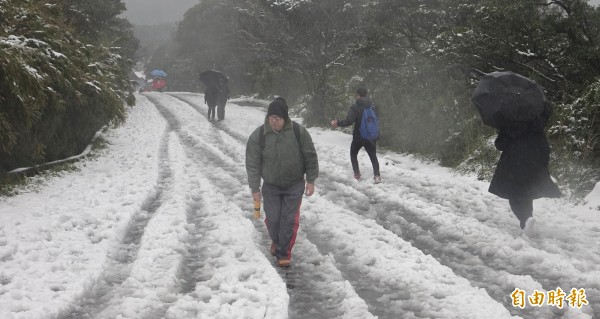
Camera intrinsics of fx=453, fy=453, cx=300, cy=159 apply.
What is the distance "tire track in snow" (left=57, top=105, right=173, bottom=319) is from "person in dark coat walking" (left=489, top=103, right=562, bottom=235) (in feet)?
14.1

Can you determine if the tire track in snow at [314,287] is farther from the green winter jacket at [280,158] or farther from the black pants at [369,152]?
the black pants at [369,152]

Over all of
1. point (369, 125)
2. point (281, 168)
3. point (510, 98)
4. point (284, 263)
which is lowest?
point (284, 263)

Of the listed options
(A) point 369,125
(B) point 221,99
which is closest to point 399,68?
(A) point 369,125

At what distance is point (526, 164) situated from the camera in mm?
5105

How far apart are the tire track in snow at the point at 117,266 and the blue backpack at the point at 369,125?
144 inches

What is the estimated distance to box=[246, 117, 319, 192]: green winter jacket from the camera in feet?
15.7

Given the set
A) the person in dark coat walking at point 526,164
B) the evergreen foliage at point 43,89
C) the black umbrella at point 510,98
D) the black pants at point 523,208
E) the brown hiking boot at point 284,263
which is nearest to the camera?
the brown hiking boot at point 284,263

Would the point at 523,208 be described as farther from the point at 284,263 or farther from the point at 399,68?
the point at 399,68

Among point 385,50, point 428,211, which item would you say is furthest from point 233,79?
point 428,211

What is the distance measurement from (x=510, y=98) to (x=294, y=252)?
115 inches

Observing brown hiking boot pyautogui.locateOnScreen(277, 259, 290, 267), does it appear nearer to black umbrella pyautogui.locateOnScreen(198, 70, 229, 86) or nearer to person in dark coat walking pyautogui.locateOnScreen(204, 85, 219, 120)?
person in dark coat walking pyautogui.locateOnScreen(204, 85, 219, 120)

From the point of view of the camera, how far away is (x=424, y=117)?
1091cm

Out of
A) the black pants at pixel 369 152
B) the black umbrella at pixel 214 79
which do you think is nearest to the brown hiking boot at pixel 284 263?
the black pants at pixel 369 152

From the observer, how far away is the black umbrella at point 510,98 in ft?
16.1
